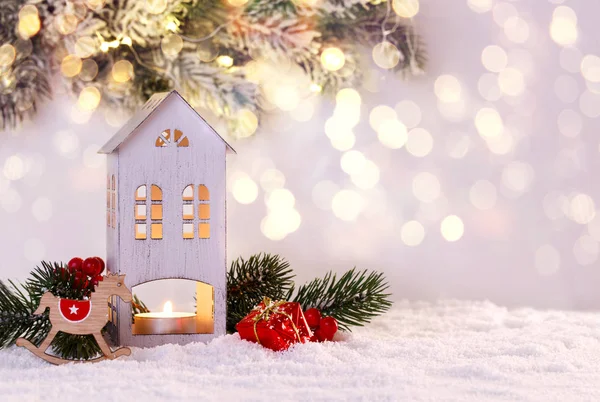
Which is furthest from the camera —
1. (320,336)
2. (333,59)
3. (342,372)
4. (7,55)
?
(333,59)

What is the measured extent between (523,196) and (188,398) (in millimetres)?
1105

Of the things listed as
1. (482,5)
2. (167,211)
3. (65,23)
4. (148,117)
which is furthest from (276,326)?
(482,5)

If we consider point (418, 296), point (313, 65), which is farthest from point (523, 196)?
point (313, 65)

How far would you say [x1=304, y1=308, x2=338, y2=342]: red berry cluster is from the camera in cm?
128

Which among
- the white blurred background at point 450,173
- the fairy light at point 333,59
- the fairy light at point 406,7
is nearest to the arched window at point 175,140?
the white blurred background at point 450,173

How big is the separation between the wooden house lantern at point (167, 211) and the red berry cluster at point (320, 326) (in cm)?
14

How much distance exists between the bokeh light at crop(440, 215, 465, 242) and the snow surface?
43 cm

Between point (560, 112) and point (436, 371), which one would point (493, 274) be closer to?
point (560, 112)

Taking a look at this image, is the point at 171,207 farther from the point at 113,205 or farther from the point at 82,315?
the point at 82,315

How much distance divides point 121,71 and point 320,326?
741 millimetres

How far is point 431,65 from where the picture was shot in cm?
179

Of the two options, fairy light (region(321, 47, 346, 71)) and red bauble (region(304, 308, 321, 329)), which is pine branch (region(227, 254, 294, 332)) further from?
fairy light (region(321, 47, 346, 71))

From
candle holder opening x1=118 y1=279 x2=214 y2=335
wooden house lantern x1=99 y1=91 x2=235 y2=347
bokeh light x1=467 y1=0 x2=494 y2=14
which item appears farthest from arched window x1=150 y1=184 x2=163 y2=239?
bokeh light x1=467 y1=0 x2=494 y2=14

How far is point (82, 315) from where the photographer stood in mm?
1108
